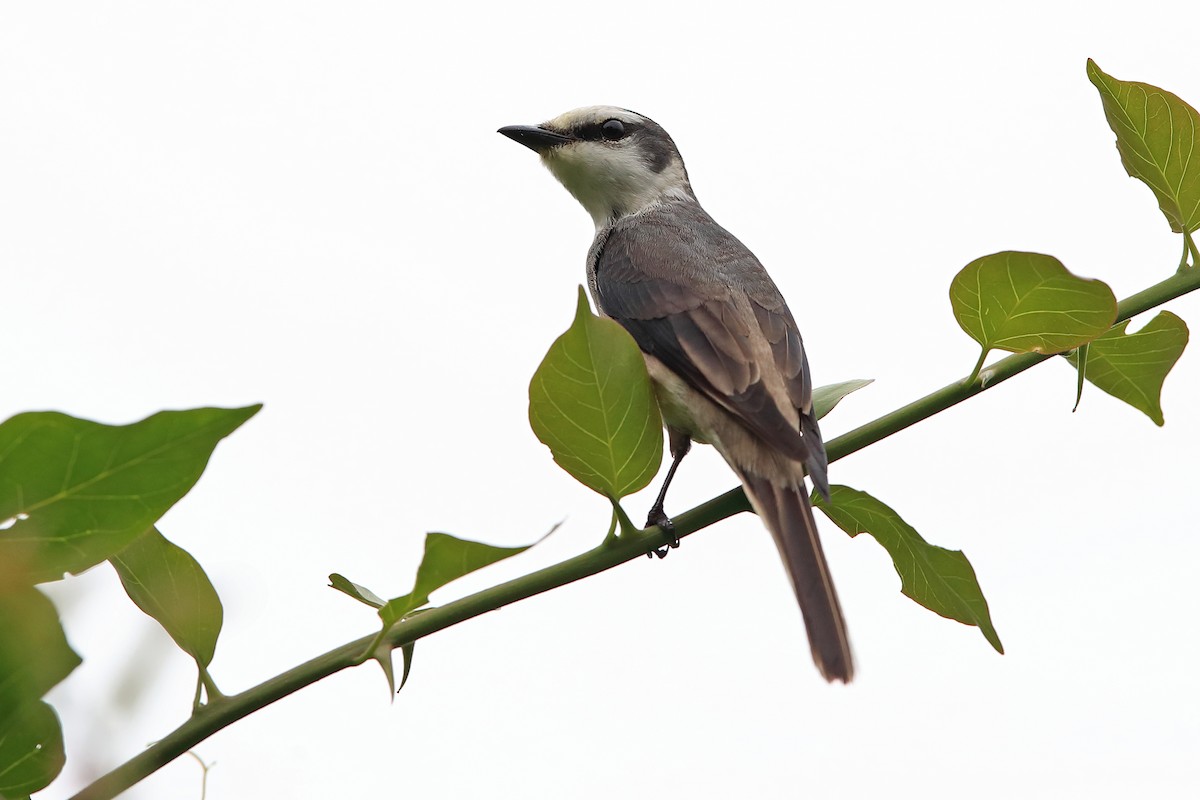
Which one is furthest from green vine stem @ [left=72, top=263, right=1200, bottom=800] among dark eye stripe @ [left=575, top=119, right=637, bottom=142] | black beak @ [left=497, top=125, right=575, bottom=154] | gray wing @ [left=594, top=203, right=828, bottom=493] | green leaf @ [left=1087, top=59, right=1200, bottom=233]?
dark eye stripe @ [left=575, top=119, right=637, bottom=142]

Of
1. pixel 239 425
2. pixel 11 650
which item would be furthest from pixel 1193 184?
pixel 11 650

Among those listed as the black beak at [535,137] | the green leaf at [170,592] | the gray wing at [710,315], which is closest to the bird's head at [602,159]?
the black beak at [535,137]

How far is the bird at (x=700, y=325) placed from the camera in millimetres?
3197

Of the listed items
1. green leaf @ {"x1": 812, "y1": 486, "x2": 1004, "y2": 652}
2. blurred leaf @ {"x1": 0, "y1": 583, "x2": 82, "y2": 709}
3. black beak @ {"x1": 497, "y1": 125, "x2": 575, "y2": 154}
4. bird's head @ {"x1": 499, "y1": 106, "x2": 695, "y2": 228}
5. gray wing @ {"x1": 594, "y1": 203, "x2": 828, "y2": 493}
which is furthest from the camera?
bird's head @ {"x1": 499, "y1": 106, "x2": 695, "y2": 228}

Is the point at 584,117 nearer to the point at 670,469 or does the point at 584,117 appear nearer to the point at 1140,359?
the point at 670,469

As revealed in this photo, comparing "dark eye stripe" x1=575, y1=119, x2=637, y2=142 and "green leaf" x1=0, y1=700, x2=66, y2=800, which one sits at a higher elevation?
"dark eye stripe" x1=575, y1=119, x2=637, y2=142

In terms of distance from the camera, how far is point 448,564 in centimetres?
180

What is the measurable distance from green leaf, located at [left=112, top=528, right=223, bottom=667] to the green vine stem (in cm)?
17

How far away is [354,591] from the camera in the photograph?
2.03 m

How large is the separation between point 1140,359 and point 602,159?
12.0 ft

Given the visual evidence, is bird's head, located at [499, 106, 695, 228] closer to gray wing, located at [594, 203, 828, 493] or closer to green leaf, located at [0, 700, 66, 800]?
gray wing, located at [594, 203, 828, 493]

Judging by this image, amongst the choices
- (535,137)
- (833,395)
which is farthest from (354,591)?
(535,137)

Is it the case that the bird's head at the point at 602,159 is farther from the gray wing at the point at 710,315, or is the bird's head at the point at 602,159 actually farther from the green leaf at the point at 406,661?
the green leaf at the point at 406,661

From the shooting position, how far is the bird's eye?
6.06 meters
